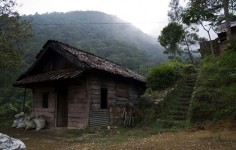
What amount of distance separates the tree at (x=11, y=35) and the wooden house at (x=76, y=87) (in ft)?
5.05

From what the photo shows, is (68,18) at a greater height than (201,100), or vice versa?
(68,18)

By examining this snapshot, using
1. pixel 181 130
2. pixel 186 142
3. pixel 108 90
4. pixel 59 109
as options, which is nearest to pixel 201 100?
pixel 181 130

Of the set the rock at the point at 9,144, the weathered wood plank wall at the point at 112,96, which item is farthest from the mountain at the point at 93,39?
the rock at the point at 9,144

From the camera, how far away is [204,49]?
81.8 ft

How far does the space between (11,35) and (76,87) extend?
5168 mm

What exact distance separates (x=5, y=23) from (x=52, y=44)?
3.25 m

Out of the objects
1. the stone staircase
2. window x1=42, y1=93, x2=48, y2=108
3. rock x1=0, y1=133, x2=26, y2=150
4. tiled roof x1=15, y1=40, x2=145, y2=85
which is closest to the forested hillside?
tiled roof x1=15, y1=40, x2=145, y2=85

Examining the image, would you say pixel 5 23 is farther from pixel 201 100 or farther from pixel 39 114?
pixel 201 100

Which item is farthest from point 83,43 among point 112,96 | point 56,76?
point 56,76

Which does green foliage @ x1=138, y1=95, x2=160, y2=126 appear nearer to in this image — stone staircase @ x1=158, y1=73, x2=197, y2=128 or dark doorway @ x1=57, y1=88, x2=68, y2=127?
stone staircase @ x1=158, y1=73, x2=197, y2=128

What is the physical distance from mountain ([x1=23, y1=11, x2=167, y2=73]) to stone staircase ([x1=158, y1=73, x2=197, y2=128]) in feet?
47.4

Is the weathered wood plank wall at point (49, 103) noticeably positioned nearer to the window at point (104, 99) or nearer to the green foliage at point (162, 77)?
the window at point (104, 99)

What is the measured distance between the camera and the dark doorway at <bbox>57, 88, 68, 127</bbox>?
1852cm

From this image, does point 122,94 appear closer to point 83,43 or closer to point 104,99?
point 104,99
